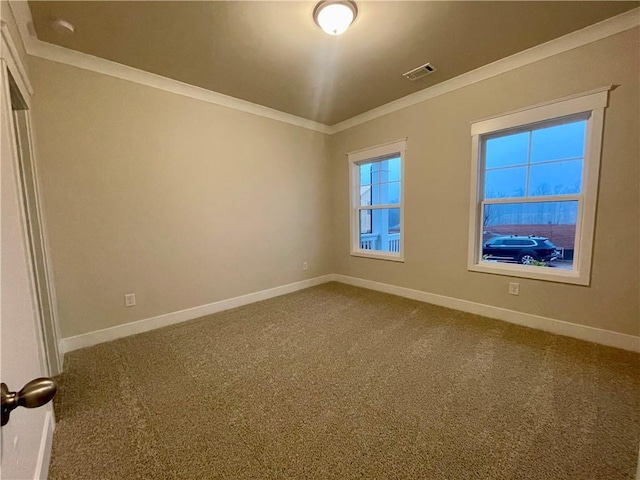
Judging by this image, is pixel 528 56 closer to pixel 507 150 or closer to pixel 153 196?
pixel 507 150

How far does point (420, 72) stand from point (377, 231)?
7.76 ft

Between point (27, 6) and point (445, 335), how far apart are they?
4051 mm

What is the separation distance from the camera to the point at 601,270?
2.26 meters

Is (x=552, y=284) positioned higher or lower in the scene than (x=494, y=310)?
higher

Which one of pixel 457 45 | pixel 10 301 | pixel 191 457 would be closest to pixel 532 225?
pixel 457 45

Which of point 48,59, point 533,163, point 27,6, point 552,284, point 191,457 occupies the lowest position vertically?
point 191,457

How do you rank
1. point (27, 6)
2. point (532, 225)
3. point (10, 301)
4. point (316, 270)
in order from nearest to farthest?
point (10, 301) < point (27, 6) < point (532, 225) < point (316, 270)

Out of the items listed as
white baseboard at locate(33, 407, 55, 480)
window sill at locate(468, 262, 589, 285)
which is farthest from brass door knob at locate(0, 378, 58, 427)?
window sill at locate(468, 262, 589, 285)

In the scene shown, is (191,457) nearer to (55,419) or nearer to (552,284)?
(55,419)

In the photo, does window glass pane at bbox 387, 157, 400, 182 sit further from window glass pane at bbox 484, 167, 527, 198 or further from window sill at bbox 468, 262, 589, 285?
window sill at bbox 468, 262, 589, 285

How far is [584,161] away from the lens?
7.55 feet

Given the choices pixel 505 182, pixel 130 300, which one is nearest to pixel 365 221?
pixel 505 182

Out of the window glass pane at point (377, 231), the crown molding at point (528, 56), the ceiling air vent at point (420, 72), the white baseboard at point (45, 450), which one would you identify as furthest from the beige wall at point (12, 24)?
the window glass pane at point (377, 231)

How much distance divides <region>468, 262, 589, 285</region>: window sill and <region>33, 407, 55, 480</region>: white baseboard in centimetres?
346
